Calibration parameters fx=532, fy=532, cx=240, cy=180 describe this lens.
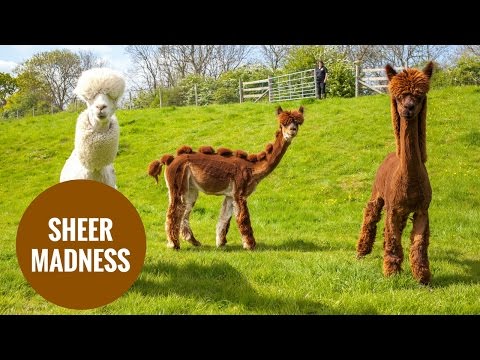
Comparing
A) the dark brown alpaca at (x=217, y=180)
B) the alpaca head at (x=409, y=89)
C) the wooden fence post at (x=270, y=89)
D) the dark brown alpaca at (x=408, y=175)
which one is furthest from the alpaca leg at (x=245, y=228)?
the wooden fence post at (x=270, y=89)

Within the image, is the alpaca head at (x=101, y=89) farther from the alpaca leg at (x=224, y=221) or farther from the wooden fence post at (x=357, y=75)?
the wooden fence post at (x=357, y=75)

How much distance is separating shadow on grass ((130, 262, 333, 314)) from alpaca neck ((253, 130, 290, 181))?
141cm

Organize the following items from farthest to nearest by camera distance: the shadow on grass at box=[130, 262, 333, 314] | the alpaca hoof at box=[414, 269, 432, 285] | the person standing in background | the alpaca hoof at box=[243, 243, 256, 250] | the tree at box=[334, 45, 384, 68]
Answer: the person standing in background < the tree at box=[334, 45, 384, 68] < the alpaca hoof at box=[243, 243, 256, 250] < the alpaca hoof at box=[414, 269, 432, 285] < the shadow on grass at box=[130, 262, 333, 314]

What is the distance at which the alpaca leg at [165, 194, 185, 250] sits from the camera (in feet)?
19.8

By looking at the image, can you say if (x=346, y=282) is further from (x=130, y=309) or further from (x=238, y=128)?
(x=238, y=128)

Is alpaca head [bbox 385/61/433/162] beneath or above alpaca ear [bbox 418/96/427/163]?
above

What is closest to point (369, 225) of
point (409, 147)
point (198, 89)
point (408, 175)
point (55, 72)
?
point (408, 175)

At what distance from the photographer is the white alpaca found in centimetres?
441

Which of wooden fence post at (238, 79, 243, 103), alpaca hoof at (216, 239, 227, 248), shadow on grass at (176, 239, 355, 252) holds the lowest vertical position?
shadow on grass at (176, 239, 355, 252)

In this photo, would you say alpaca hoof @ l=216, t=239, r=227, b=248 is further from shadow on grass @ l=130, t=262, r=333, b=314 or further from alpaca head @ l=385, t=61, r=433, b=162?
alpaca head @ l=385, t=61, r=433, b=162

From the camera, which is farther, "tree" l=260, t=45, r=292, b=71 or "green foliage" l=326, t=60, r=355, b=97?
"green foliage" l=326, t=60, r=355, b=97

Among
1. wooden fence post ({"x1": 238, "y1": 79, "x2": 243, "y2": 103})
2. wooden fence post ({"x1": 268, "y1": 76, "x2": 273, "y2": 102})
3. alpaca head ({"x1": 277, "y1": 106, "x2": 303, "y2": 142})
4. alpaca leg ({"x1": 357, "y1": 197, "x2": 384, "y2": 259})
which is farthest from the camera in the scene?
wooden fence post ({"x1": 268, "y1": 76, "x2": 273, "y2": 102})

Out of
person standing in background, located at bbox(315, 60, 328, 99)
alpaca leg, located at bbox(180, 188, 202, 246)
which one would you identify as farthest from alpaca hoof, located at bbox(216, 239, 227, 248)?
person standing in background, located at bbox(315, 60, 328, 99)

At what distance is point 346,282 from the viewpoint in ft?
15.2
